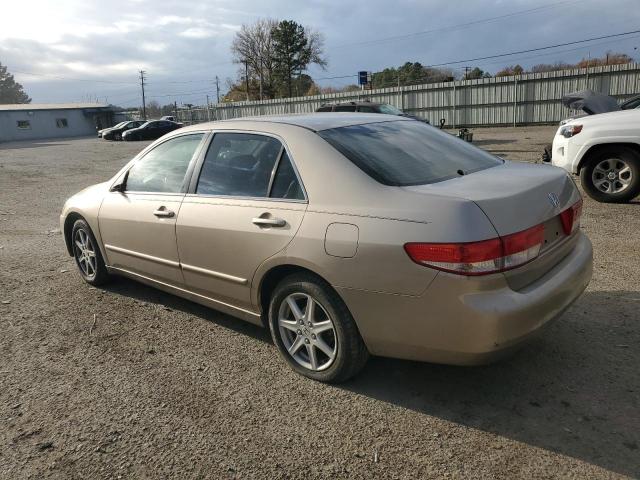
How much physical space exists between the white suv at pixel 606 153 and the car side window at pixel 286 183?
570cm

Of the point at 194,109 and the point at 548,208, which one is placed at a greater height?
the point at 194,109

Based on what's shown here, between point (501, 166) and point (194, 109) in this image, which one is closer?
point (501, 166)

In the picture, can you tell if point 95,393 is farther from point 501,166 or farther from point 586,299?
point 586,299

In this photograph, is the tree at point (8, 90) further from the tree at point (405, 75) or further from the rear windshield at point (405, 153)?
the rear windshield at point (405, 153)

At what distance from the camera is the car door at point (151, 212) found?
156 inches

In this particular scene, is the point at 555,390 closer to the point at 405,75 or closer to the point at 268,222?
the point at 268,222

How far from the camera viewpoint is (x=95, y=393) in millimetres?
3244

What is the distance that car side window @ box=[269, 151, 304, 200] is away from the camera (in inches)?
125

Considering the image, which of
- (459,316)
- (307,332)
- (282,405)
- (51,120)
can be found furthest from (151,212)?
Result: (51,120)

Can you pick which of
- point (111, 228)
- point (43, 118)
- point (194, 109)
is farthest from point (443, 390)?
point (43, 118)

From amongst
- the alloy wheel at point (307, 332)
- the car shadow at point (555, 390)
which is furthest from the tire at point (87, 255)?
the alloy wheel at point (307, 332)

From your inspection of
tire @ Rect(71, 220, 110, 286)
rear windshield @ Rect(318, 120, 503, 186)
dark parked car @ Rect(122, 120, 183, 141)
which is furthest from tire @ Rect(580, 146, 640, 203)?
dark parked car @ Rect(122, 120, 183, 141)

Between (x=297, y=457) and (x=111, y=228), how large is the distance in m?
2.87

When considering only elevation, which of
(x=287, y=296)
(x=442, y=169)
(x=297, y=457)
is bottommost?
(x=297, y=457)
